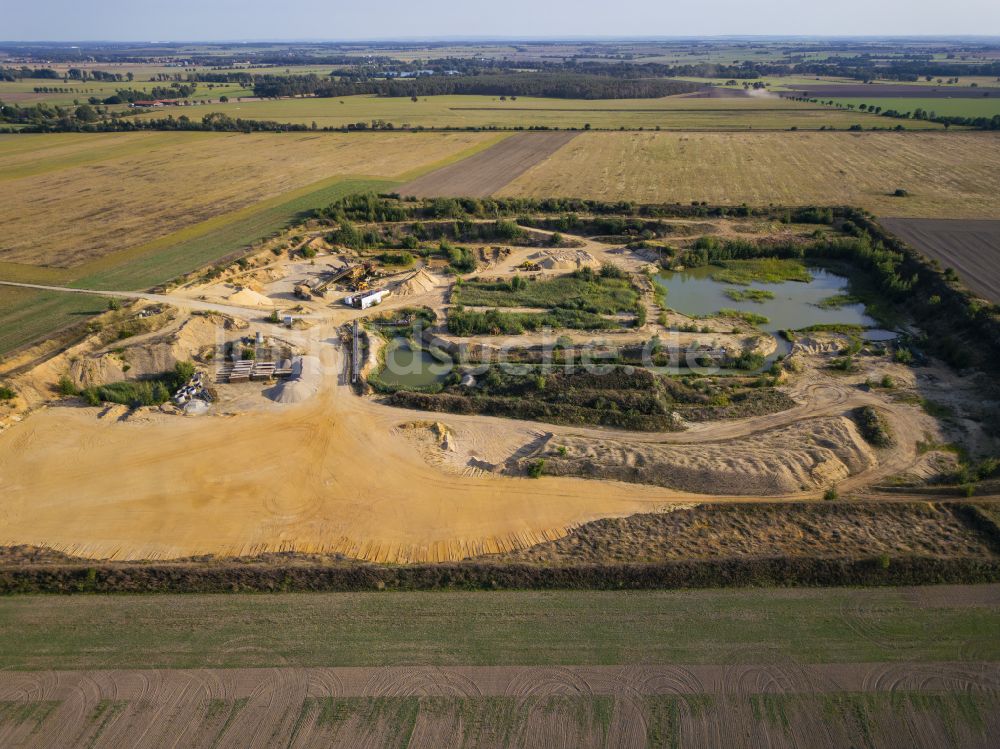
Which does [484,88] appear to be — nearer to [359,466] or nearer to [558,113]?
[558,113]

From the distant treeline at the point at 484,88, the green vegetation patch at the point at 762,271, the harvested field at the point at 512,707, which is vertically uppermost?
the distant treeline at the point at 484,88

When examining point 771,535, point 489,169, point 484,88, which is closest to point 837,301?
point 771,535

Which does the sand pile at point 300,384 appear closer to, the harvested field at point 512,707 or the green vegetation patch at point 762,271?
the harvested field at point 512,707

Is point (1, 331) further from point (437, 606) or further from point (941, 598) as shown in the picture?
point (941, 598)

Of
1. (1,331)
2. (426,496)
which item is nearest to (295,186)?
(1,331)

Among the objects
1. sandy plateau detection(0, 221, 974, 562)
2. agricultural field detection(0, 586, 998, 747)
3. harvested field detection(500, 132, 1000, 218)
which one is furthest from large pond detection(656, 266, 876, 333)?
agricultural field detection(0, 586, 998, 747)

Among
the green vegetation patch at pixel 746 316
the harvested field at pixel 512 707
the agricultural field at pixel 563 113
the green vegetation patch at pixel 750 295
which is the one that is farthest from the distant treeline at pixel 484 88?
the harvested field at pixel 512 707
